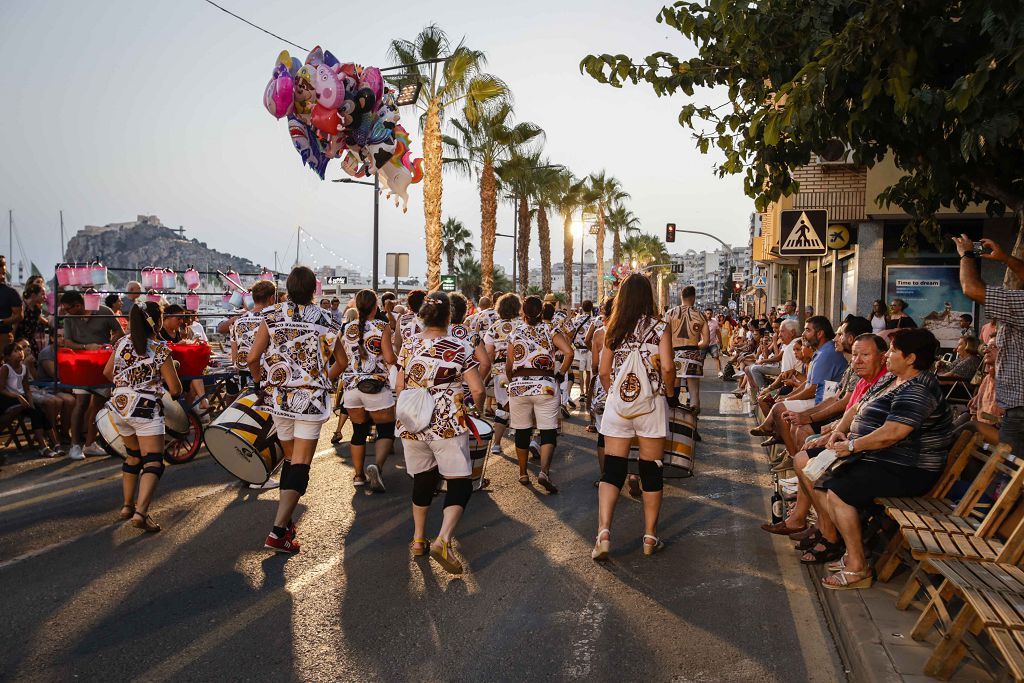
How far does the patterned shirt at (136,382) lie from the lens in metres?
6.85

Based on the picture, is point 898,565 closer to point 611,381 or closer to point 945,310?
point 611,381

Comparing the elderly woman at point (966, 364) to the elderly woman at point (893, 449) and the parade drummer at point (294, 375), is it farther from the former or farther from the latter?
the parade drummer at point (294, 375)

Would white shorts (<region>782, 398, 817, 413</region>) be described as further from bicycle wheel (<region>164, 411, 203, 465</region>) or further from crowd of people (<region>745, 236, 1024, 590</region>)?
bicycle wheel (<region>164, 411, 203, 465</region>)

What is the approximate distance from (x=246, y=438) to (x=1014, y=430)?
5628 millimetres

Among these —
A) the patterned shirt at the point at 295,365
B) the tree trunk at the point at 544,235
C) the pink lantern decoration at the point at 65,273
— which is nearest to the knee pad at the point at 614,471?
the patterned shirt at the point at 295,365

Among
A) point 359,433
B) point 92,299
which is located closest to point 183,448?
→ point 359,433

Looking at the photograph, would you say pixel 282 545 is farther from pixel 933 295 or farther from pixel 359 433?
pixel 933 295

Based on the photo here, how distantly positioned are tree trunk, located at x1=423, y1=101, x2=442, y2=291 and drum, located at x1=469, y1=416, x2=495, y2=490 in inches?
664

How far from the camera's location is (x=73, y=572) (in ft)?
18.8

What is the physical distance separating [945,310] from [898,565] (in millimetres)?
15882

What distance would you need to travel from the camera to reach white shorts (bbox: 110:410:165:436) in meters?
6.84

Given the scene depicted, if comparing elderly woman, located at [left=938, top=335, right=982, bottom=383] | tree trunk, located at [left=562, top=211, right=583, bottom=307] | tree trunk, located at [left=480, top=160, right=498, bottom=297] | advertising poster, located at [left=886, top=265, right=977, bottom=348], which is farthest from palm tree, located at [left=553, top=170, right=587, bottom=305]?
elderly woman, located at [left=938, top=335, right=982, bottom=383]

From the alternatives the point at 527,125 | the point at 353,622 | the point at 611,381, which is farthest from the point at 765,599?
the point at 527,125

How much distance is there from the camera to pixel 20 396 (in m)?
10.4
